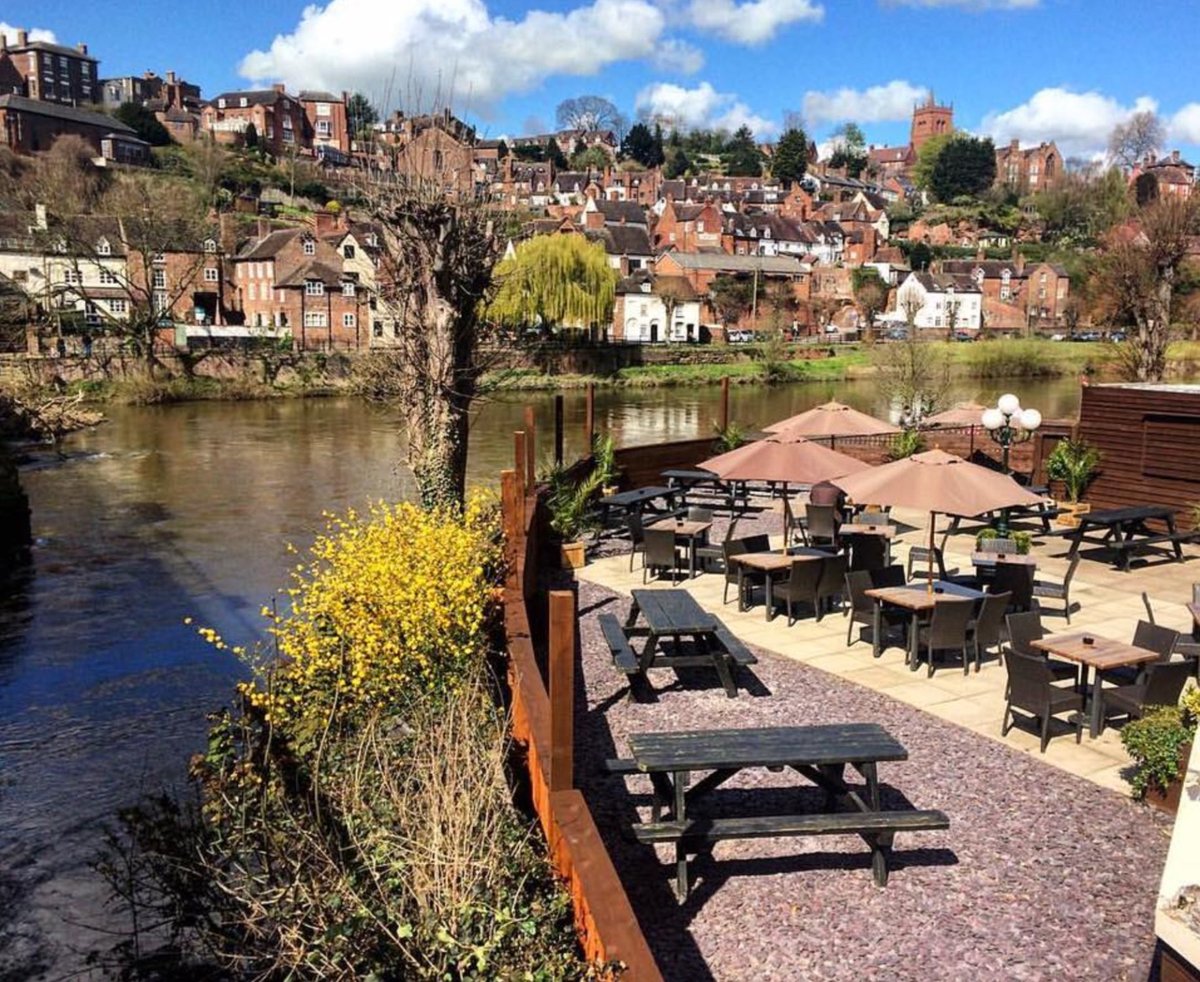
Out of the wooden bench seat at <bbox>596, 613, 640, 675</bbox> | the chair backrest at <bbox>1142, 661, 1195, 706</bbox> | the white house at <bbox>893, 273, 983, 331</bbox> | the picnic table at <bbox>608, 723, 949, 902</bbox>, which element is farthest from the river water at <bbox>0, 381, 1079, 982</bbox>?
the white house at <bbox>893, 273, 983, 331</bbox>

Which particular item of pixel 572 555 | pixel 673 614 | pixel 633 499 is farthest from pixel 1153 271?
pixel 673 614

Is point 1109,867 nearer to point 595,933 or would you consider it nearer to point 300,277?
point 595,933

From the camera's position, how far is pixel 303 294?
6184cm

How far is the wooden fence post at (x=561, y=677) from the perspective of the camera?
17.1ft

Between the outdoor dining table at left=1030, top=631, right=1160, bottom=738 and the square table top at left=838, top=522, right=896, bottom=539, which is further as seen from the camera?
the square table top at left=838, top=522, right=896, bottom=539

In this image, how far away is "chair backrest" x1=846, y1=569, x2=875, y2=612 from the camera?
11.0m

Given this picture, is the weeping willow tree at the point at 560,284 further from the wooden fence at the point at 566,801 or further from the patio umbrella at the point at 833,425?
the wooden fence at the point at 566,801

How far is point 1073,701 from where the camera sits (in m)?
8.19

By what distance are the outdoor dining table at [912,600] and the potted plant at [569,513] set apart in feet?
16.0

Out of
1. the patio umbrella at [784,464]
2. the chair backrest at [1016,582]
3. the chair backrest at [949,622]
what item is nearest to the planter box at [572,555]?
the patio umbrella at [784,464]

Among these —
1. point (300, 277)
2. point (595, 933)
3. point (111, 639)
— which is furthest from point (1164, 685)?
point (300, 277)

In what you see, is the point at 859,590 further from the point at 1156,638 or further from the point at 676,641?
the point at 1156,638

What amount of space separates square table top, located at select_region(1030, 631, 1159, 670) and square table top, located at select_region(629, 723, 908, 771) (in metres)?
2.65

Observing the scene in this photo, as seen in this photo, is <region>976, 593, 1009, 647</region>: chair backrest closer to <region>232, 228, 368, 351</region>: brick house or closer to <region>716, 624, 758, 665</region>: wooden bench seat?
<region>716, 624, 758, 665</region>: wooden bench seat
